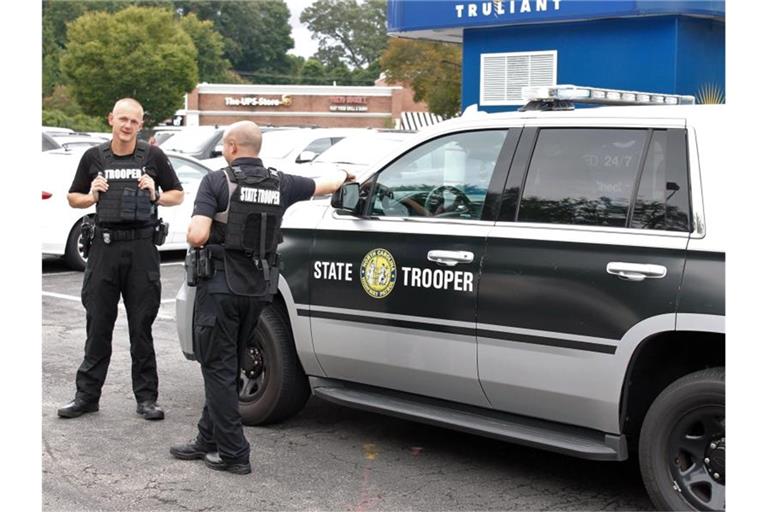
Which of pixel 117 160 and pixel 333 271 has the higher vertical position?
pixel 117 160

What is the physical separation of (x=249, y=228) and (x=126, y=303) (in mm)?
→ 1618

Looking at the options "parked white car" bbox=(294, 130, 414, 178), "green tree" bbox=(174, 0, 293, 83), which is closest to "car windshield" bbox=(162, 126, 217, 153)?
"parked white car" bbox=(294, 130, 414, 178)

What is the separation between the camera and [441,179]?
232 inches

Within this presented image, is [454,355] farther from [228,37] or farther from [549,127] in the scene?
[228,37]

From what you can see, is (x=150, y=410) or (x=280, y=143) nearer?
(x=150, y=410)

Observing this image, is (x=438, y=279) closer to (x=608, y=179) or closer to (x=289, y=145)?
(x=608, y=179)

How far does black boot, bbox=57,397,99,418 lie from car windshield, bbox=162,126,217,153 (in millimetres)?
14580

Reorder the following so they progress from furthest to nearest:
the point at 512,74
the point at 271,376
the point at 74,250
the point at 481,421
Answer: the point at 74,250
the point at 512,74
the point at 271,376
the point at 481,421

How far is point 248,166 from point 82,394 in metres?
2.08

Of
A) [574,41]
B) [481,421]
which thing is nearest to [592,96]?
[481,421]

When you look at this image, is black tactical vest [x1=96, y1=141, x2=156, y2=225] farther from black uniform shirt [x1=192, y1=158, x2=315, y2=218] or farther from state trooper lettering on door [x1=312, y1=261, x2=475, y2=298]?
state trooper lettering on door [x1=312, y1=261, x2=475, y2=298]

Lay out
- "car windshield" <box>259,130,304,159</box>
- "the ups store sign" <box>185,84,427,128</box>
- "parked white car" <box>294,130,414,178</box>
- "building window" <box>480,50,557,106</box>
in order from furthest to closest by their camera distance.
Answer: "the ups store sign" <box>185,84,427,128</box> → "car windshield" <box>259,130,304,159</box> → "parked white car" <box>294,130,414,178</box> → "building window" <box>480,50,557,106</box>

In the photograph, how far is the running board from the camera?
5.09 meters

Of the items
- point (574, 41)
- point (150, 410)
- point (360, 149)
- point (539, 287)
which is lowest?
point (150, 410)
